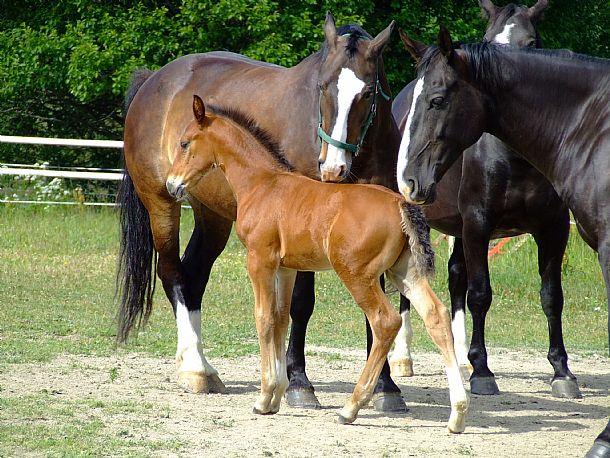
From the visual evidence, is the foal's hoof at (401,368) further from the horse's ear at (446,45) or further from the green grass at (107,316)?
the horse's ear at (446,45)

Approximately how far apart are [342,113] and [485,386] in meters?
2.32

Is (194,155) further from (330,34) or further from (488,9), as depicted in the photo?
(488,9)

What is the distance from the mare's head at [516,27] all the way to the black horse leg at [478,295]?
1.36m

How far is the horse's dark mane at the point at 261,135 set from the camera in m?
6.28

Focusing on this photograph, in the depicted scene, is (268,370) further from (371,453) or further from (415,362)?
(415,362)

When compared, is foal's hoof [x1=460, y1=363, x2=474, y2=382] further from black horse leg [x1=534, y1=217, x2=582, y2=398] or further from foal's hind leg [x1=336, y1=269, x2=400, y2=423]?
foal's hind leg [x1=336, y1=269, x2=400, y2=423]

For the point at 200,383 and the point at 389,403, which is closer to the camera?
the point at 389,403

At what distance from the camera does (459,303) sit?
827 cm

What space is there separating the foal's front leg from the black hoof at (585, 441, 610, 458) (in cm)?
186

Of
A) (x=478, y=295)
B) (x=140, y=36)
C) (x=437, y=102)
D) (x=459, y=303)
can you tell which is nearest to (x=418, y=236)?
(x=437, y=102)

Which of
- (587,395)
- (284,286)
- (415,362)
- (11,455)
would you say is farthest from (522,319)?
(11,455)

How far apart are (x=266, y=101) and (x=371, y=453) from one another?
2.68 metres

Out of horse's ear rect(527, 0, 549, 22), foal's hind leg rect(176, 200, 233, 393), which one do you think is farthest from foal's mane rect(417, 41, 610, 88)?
foal's hind leg rect(176, 200, 233, 393)

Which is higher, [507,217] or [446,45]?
[446,45]
